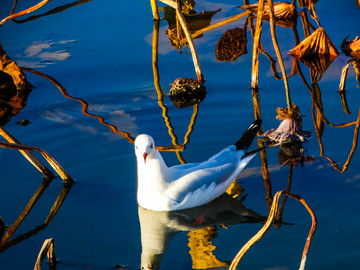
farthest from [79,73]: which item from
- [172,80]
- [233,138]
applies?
A: [233,138]

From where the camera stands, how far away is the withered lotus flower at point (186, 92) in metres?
7.68

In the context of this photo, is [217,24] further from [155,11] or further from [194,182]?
[194,182]

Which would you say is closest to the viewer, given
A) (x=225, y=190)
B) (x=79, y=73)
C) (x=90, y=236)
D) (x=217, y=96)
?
(x=90, y=236)

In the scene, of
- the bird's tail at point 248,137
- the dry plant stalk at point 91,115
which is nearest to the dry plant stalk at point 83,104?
the dry plant stalk at point 91,115

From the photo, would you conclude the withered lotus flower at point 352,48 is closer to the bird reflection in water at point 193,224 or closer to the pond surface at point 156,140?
the pond surface at point 156,140

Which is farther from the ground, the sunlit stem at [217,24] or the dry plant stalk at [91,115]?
the sunlit stem at [217,24]

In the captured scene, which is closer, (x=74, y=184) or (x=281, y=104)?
(x=74, y=184)

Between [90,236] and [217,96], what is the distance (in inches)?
108

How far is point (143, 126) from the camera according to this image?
7.15 m

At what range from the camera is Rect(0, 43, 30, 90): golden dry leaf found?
26.4ft

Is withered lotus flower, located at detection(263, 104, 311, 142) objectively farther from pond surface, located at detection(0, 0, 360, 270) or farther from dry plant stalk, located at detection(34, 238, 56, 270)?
dry plant stalk, located at detection(34, 238, 56, 270)

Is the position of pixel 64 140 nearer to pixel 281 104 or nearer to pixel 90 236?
pixel 90 236

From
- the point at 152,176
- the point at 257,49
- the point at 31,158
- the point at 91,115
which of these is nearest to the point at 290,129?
the point at 257,49

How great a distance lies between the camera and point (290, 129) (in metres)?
6.75
